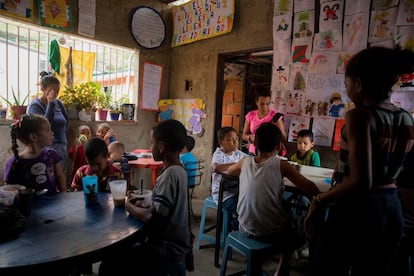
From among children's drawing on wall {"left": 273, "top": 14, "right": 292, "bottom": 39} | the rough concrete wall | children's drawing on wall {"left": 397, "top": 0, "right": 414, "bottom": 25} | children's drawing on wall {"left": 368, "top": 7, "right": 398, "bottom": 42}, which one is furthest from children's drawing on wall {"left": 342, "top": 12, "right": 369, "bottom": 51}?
the rough concrete wall

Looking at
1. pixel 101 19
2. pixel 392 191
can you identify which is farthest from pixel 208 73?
pixel 392 191

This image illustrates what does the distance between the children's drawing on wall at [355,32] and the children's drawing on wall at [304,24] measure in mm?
383

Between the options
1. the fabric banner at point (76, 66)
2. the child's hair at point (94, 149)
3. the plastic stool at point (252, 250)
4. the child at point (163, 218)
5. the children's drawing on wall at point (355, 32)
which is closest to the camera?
the child at point (163, 218)

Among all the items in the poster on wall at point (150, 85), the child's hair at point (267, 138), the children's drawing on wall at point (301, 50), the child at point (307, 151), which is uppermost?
the children's drawing on wall at point (301, 50)

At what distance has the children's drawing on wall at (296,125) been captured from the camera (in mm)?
3547

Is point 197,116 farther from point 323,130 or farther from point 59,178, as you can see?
point 59,178

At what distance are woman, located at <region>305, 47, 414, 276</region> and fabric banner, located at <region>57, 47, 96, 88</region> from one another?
4.03 m

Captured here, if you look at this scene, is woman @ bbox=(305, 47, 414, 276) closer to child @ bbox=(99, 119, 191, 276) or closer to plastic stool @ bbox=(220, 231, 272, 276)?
plastic stool @ bbox=(220, 231, 272, 276)

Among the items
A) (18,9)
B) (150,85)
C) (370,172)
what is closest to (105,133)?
(150,85)

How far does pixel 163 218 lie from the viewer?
142cm

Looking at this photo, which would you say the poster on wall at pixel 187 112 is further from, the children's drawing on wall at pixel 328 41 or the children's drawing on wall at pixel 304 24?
the children's drawing on wall at pixel 328 41

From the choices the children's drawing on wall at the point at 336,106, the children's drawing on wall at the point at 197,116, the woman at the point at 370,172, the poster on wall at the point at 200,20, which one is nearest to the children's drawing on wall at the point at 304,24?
the children's drawing on wall at the point at 336,106

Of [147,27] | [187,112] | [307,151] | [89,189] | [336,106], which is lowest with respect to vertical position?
[89,189]

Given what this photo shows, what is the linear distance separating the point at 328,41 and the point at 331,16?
0.28 meters
